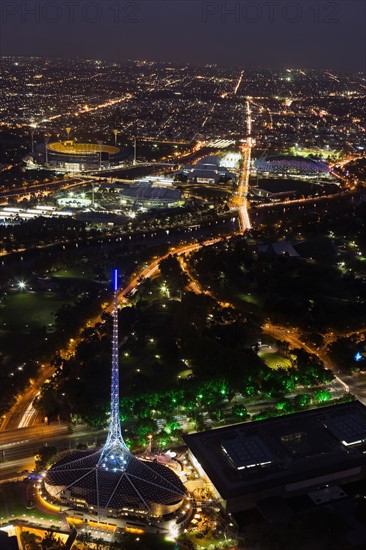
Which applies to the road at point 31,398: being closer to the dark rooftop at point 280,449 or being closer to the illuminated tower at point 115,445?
the illuminated tower at point 115,445

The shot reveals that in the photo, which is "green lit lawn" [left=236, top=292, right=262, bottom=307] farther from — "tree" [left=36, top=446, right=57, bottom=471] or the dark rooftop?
"tree" [left=36, top=446, right=57, bottom=471]

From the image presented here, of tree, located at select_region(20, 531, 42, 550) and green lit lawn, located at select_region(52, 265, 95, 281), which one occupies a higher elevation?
tree, located at select_region(20, 531, 42, 550)

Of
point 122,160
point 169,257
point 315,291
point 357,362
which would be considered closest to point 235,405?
point 357,362

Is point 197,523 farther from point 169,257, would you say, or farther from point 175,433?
point 169,257

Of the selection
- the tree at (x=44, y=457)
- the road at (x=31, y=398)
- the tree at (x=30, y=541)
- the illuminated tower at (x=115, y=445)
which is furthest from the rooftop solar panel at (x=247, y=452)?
the road at (x=31, y=398)

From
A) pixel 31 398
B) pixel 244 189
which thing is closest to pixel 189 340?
pixel 31 398

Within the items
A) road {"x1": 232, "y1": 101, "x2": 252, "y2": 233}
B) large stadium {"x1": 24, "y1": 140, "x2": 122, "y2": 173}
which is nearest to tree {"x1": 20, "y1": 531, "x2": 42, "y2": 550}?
road {"x1": 232, "y1": 101, "x2": 252, "y2": 233}

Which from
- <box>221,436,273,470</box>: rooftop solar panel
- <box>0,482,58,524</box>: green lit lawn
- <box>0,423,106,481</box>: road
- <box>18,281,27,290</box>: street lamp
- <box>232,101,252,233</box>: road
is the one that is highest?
<box>221,436,273,470</box>: rooftop solar panel
